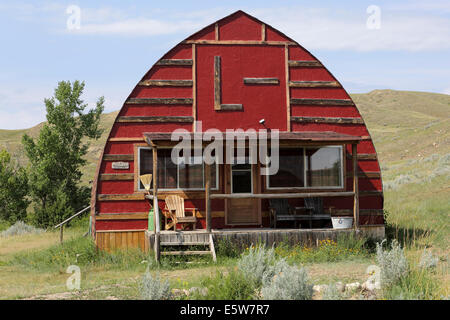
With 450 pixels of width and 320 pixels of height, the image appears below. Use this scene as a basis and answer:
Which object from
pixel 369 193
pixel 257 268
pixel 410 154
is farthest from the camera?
pixel 410 154

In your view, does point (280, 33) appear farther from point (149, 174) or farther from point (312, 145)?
point (149, 174)

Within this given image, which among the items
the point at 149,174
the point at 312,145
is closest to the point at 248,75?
the point at 312,145

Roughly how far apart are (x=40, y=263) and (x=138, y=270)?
133 inches

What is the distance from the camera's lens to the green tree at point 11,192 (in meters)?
22.5

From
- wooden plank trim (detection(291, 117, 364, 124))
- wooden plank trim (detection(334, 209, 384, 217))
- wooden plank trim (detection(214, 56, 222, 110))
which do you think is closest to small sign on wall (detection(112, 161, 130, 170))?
wooden plank trim (detection(214, 56, 222, 110))

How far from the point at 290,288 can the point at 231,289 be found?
3.44 feet

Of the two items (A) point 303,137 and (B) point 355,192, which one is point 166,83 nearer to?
(A) point 303,137

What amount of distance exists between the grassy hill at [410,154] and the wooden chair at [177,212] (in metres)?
6.75

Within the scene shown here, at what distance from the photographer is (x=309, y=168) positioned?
583 inches

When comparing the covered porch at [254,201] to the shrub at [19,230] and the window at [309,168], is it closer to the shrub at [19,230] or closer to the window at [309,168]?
the window at [309,168]

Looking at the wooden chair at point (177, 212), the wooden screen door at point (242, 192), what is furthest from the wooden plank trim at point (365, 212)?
the wooden chair at point (177, 212)

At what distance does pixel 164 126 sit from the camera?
47.5 feet

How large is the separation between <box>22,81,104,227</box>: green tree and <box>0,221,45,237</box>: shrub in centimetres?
68

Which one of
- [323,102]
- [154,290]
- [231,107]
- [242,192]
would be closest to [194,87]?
[231,107]
